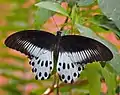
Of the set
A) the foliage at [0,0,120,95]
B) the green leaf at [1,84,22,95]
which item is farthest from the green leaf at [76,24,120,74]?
the green leaf at [1,84,22,95]

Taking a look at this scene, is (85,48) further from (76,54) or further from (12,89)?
(12,89)

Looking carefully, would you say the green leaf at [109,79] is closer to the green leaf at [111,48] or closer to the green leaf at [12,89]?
the green leaf at [111,48]

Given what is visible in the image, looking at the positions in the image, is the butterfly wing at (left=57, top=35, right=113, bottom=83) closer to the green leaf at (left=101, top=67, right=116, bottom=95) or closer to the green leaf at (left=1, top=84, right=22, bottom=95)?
the green leaf at (left=101, top=67, right=116, bottom=95)

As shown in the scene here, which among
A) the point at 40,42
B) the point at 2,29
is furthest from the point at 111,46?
the point at 2,29

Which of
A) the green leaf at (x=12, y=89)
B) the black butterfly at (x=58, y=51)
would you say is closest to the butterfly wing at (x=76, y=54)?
the black butterfly at (x=58, y=51)

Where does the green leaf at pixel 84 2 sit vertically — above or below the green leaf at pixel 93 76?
above

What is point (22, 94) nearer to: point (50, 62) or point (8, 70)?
point (8, 70)
